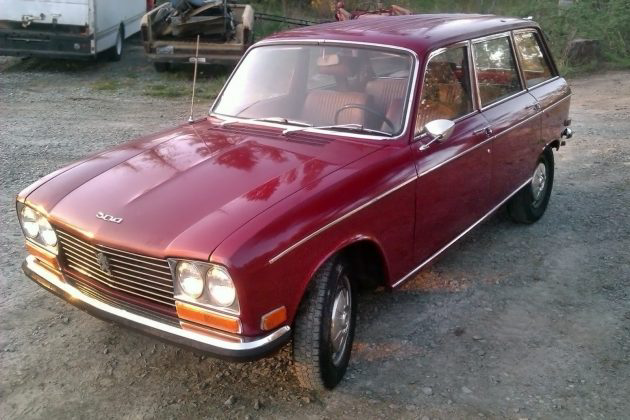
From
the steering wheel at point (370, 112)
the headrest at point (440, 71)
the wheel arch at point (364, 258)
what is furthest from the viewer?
the headrest at point (440, 71)

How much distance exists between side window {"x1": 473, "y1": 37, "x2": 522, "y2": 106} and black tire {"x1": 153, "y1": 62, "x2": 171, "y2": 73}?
9.50 m

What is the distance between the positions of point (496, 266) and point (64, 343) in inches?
121

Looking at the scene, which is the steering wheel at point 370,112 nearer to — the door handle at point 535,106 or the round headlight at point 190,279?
the round headlight at point 190,279

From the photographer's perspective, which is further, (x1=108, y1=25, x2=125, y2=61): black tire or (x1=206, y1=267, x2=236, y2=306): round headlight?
(x1=108, y1=25, x2=125, y2=61): black tire

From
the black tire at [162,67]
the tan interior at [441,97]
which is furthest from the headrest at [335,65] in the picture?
the black tire at [162,67]

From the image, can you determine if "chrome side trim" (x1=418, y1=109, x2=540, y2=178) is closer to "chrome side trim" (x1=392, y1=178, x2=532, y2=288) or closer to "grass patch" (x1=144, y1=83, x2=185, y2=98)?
"chrome side trim" (x1=392, y1=178, x2=532, y2=288)

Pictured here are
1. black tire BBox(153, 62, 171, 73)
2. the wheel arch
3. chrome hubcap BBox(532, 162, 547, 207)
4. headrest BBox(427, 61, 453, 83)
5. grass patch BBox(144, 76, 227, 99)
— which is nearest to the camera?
the wheel arch

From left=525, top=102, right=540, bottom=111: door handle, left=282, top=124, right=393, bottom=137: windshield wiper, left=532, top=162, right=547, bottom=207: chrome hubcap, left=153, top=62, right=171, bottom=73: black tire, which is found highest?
left=282, top=124, right=393, bottom=137: windshield wiper

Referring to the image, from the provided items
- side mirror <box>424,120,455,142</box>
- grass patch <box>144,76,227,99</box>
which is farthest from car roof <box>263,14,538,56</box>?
grass patch <box>144,76,227,99</box>

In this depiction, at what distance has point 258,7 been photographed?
1952 cm

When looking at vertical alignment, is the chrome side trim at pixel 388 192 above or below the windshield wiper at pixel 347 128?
below

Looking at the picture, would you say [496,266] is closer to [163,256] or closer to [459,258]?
[459,258]

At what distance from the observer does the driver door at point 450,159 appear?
3898mm

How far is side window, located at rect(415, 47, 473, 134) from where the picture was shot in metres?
4.04
